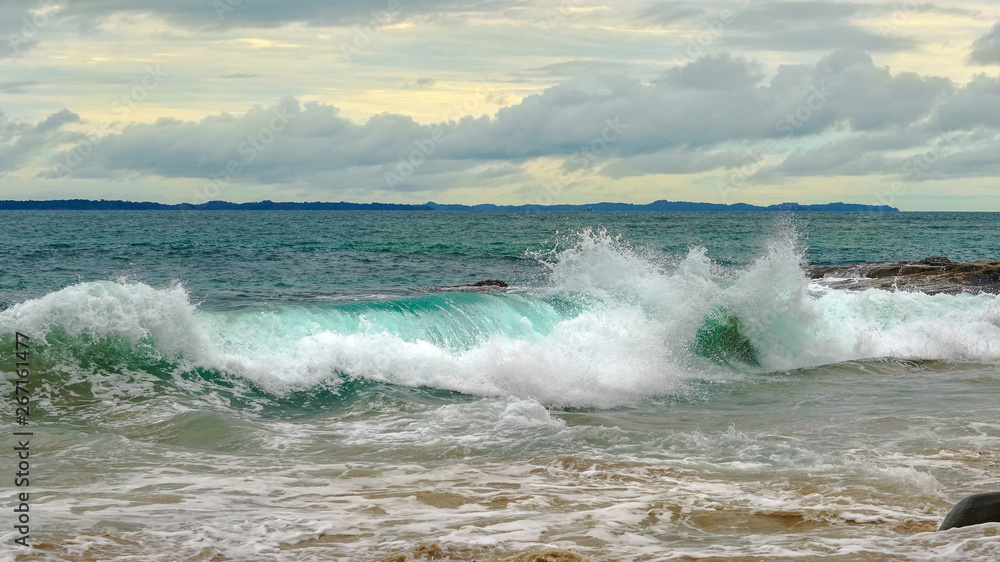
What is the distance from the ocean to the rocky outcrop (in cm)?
235

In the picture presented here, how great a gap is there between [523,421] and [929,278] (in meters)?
18.7

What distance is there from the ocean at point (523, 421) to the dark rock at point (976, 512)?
4.8 inches

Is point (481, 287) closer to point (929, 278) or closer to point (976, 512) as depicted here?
point (929, 278)

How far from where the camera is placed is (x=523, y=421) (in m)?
8.73

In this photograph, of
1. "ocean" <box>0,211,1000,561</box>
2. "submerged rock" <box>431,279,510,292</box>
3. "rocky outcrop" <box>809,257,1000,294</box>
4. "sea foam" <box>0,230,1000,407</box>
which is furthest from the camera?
"submerged rock" <box>431,279,510,292</box>

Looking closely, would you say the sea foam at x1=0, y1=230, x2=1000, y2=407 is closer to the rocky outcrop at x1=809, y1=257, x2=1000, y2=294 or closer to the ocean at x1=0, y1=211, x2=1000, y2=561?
the ocean at x1=0, y1=211, x2=1000, y2=561

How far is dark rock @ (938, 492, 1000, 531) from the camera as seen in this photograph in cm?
489

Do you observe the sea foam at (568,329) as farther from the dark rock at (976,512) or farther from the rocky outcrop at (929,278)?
the dark rock at (976,512)

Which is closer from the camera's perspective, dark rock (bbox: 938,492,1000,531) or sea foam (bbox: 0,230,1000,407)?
dark rock (bbox: 938,492,1000,531)

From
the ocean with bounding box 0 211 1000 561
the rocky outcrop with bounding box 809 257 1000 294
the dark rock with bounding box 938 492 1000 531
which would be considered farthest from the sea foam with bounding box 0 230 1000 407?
the dark rock with bounding box 938 492 1000 531

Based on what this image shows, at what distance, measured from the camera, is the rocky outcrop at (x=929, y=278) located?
21656 millimetres

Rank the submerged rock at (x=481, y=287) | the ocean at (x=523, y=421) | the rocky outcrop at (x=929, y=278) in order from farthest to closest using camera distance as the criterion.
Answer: the submerged rock at (x=481, y=287)
the rocky outcrop at (x=929, y=278)
the ocean at (x=523, y=421)

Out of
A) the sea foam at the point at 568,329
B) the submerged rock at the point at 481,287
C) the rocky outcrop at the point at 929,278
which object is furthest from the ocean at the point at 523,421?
the submerged rock at the point at 481,287

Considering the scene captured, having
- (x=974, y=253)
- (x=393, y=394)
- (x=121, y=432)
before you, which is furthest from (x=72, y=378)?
(x=974, y=253)
